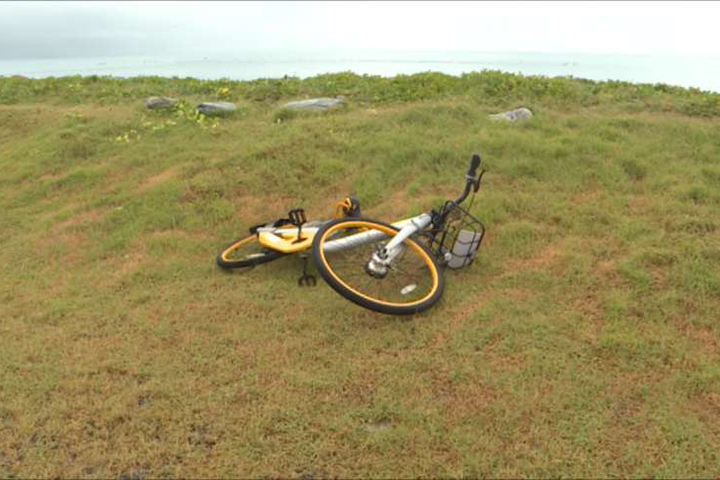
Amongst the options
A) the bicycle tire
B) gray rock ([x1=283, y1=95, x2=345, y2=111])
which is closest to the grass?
the bicycle tire

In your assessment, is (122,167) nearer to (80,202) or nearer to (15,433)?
(80,202)

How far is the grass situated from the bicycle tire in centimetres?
17

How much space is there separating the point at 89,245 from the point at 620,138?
32.9 ft

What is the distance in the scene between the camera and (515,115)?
11711 mm

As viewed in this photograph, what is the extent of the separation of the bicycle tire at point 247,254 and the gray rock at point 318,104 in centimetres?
698

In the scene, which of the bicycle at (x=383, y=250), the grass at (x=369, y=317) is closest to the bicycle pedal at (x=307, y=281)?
the bicycle at (x=383, y=250)

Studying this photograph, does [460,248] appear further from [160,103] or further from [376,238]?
[160,103]

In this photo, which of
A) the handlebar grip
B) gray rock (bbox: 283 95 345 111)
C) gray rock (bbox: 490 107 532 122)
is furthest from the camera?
gray rock (bbox: 283 95 345 111)

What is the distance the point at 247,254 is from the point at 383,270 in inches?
94.9

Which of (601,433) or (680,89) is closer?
(601,433)

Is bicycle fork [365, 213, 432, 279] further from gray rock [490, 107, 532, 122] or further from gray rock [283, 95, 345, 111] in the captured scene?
gray rock [283, 95, 345, 111]

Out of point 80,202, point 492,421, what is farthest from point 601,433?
point 80,202

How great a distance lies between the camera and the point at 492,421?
4.05 m

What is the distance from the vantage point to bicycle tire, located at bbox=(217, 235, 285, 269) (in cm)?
662
